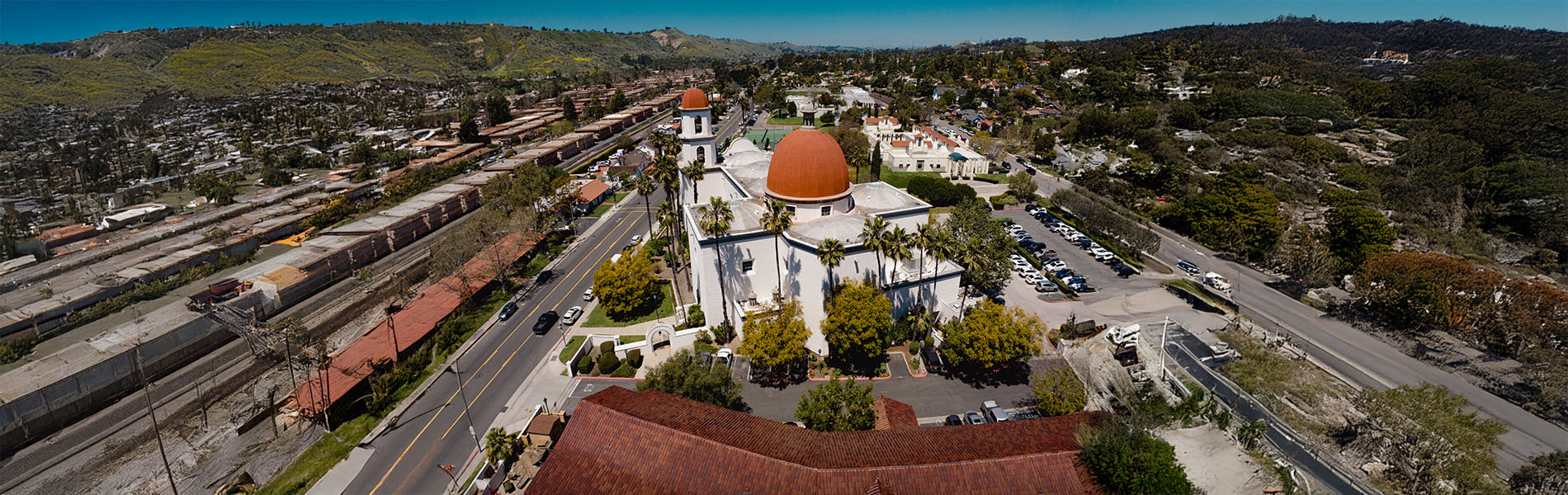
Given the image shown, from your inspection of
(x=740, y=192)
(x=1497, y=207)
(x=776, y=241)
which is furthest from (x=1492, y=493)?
(x=1497, y=207)

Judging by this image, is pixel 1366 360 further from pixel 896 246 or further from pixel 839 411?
pixel 839 411

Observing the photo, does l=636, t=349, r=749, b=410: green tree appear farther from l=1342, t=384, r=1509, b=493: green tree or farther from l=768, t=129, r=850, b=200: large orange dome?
l=1342, t=384, r=1509, b=493: green tree

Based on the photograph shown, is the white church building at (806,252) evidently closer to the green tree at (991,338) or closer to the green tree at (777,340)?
the green tree at (777,340)

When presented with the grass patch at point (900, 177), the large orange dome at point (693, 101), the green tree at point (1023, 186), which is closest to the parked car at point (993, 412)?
the large orange dome at point (693, 101)

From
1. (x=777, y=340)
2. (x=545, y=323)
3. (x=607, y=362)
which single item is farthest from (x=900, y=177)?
(x=607, y=362)

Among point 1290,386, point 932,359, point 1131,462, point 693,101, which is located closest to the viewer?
point 1131,462

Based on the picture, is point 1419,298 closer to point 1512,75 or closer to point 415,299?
point 415,299

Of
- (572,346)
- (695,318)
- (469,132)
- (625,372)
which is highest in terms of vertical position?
(469,132)

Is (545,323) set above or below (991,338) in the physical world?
below
